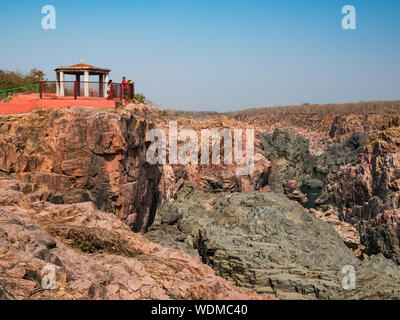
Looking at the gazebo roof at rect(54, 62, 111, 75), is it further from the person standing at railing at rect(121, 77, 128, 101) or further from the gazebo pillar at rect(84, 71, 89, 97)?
the person standing at railing at rect(121, 77, 128, 101)

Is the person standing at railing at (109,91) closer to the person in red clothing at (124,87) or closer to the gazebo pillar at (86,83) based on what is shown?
the person in red clothing at (124,87)

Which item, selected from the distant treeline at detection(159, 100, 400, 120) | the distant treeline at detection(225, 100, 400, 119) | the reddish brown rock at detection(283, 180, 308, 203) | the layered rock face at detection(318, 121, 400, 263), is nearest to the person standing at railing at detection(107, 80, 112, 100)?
the layered rock face at detection(318, 121, 400, 263)

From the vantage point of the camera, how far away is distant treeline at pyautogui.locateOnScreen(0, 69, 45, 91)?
30422 millimetres

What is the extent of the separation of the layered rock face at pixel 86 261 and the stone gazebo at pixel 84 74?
322 inches

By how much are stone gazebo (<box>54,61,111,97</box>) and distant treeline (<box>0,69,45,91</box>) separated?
9221mm

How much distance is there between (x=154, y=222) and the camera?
95.4 ft

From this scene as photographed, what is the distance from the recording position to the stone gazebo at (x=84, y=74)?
22.3 m

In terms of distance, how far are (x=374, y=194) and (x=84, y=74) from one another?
87.5 feet

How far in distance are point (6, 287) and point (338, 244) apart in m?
21.8

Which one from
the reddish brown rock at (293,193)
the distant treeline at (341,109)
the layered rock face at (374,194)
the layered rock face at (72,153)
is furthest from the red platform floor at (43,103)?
the distant treeline at (341,109)

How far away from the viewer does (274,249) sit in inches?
886

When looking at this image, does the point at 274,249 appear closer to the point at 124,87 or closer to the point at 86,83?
the point at 124,87

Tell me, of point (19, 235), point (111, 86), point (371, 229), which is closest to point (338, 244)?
point (371, 229)

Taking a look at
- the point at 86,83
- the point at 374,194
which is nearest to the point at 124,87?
the point at 86,83
